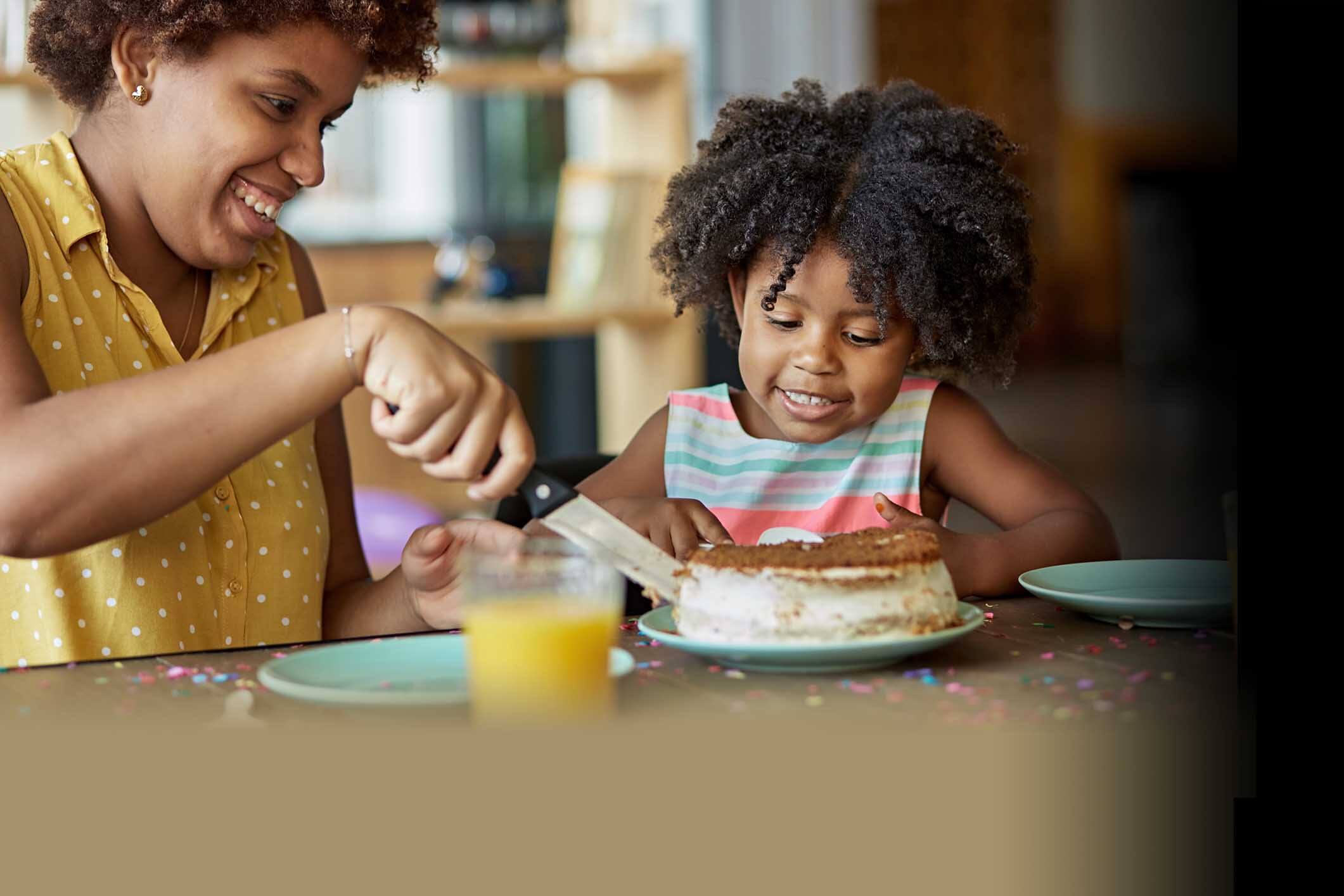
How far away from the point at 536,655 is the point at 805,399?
0.80 meters

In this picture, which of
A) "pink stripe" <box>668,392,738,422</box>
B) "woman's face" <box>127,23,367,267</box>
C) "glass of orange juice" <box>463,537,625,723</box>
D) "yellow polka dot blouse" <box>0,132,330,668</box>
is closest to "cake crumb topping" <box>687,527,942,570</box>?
"glass of orange juice" <box>463,537,625,723</box>

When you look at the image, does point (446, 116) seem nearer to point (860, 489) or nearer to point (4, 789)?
point (860, 489)

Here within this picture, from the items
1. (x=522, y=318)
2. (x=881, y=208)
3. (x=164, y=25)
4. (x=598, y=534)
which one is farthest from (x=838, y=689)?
(x=522, y=318)

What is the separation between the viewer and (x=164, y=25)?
1.31m

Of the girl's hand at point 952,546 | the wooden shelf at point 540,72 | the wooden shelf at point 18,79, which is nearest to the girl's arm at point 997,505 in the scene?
the girl's hand at point 952,546

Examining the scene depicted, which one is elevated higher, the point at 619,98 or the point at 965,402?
the point at 619,98

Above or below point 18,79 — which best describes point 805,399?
below

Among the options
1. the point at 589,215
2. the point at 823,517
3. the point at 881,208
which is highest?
the point at 589,215

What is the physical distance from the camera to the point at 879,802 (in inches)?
29.7

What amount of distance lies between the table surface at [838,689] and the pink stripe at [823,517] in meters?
0.61

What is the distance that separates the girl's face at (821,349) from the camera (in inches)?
60.5

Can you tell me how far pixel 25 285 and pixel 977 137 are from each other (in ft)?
3.21

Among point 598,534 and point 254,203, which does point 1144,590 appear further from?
point 254,203

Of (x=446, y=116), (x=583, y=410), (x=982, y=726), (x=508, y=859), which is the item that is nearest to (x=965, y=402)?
(x=982, y=726)
